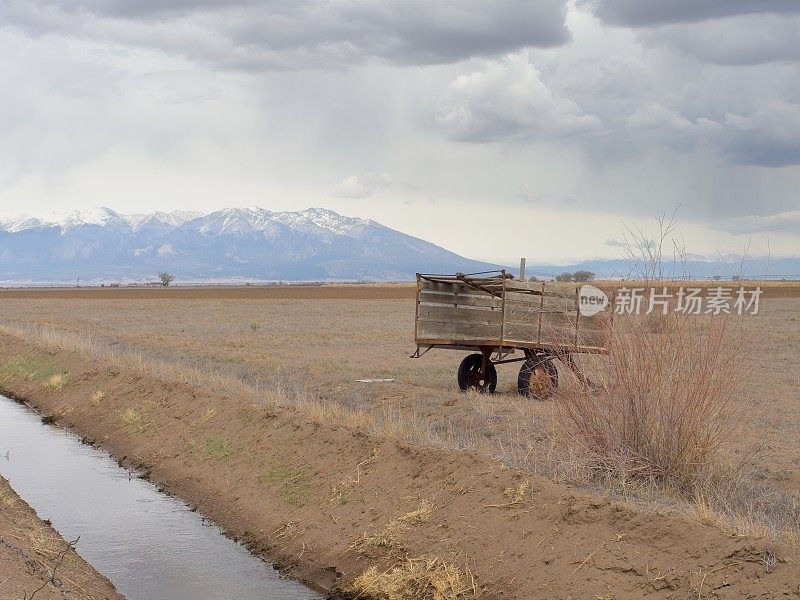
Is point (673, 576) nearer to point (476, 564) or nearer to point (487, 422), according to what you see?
point (476, 564)

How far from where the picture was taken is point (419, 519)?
10.8 m

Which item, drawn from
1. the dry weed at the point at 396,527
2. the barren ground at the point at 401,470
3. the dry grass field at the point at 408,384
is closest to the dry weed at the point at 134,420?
the barren ground at the point at 401,470

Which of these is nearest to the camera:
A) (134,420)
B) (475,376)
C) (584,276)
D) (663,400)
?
(663,400)

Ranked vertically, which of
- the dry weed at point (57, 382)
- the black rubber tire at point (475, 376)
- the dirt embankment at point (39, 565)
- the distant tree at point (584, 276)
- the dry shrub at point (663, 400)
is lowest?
the dry weed at point (57, 382)

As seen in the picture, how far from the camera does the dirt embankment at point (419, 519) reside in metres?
8.41

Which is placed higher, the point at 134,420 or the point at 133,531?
the point at 134,420

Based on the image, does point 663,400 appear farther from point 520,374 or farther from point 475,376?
point 475,376

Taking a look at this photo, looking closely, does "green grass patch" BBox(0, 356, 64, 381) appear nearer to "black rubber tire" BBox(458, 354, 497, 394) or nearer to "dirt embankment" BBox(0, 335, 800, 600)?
"dirt embankment" BBox(0, 335, 800, 600)

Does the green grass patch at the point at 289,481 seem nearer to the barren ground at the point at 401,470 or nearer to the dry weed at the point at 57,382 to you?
the barren ground at the point at 401,470

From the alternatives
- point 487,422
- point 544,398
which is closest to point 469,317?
point 544,398

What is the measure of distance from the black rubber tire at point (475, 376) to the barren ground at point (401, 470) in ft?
1.00

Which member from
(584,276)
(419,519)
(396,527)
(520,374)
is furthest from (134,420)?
(584,276)

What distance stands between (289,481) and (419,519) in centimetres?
320

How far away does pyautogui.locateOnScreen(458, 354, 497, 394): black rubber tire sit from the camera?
20797 millimetres
